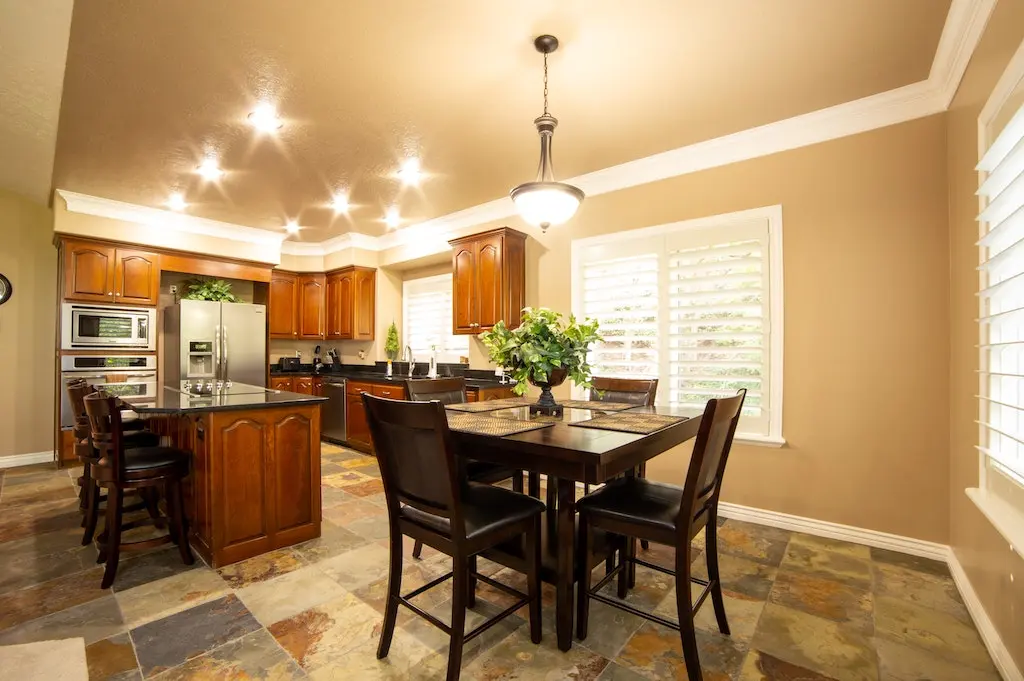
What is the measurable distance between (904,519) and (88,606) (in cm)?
415

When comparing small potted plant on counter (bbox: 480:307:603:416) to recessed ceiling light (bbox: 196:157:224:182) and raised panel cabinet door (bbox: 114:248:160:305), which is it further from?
raised panel cabinet door (bbox: 114:248:160:305)

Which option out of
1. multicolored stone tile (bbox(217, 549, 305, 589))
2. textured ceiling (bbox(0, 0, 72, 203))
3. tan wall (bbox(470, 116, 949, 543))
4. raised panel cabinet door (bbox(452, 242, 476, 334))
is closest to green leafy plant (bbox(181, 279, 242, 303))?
textured ceiling (bbox(0, 0, 72, 203))

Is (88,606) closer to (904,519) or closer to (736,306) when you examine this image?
(736,306)

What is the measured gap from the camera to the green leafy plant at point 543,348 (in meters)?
2.15

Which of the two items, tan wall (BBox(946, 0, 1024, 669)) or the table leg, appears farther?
the table leg

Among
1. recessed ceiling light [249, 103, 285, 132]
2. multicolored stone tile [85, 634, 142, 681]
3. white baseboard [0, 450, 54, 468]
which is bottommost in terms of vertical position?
white baseboard [0, 450, 54, 468]

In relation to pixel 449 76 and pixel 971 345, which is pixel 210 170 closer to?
pixel 449 76

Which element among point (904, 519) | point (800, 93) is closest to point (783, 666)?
point (904, 519)

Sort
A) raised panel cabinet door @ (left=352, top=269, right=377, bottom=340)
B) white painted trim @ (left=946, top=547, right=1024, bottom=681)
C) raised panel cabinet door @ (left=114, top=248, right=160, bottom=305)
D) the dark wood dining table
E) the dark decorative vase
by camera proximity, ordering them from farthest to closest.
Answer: raised panel cabinet door @ (left=352, top=269, right=377, bottom=340)
raised panel cabinet door @ (left=114, top=248, right=160, bottom=305)
the dark decorative vase
white painted trim @ (left=946, top=547, right=1024, bottom=681)
the dark wood dining table

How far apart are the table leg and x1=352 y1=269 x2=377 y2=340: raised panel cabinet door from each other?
486 cm

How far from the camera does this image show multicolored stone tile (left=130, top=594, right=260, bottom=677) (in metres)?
1.74

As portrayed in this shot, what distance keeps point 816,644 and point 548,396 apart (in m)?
1.44

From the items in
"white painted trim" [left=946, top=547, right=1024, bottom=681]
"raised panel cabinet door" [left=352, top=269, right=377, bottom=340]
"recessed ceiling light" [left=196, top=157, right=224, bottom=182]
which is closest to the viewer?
"white painted trim" [left=946, top=547, right=1024, bottom=681]

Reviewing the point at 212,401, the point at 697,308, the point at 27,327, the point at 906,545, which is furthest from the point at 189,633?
the point at 27,327
